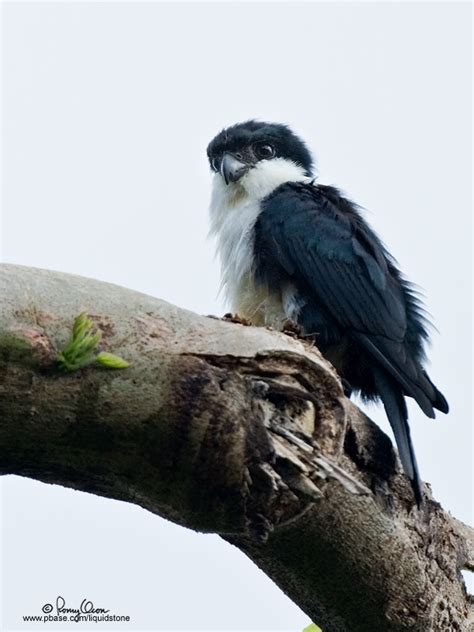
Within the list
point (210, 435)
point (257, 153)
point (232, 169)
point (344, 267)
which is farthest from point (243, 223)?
point (210, 435)

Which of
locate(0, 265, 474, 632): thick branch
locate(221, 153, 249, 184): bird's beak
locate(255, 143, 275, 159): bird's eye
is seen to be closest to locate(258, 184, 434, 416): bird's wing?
locate(221, 153, 249, 184): bird's beak

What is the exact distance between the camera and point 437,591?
3412 millimetres

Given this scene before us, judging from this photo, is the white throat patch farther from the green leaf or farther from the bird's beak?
the green leaf

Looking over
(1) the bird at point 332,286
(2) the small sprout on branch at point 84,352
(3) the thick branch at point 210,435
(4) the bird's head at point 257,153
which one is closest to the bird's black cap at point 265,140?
(4) the bird's head at point 257,153

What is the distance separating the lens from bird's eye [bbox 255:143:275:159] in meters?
6.24

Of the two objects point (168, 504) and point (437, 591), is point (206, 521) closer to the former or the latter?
point (168, 504)

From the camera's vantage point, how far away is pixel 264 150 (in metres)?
6.25

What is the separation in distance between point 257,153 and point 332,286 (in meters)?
1.54

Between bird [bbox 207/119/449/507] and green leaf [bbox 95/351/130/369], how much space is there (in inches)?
70.5

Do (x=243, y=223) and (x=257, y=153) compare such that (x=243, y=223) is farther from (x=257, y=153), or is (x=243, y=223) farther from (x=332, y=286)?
(x=257, y=153)

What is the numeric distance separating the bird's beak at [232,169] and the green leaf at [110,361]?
340 cm

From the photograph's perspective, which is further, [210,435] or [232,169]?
[232,169]

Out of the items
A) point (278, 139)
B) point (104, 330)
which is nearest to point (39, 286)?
point (104, 330)

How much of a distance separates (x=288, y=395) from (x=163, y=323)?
1.32ft
